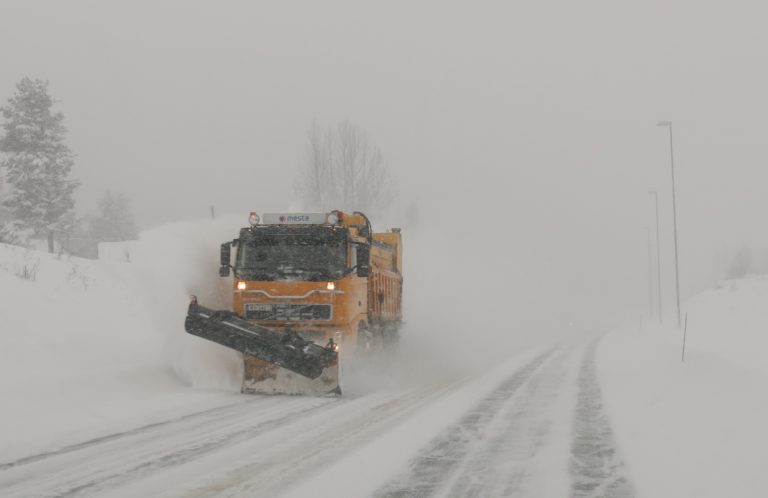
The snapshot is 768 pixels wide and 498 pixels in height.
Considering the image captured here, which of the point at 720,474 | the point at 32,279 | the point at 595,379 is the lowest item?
the point at 595,379

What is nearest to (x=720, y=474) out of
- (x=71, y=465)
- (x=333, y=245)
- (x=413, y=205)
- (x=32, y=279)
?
(x=71, y=465)

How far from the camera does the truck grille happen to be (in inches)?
507

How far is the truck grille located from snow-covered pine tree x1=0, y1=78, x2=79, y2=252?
37234mm

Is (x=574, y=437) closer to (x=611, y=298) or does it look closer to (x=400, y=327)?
(x=400, y=327)

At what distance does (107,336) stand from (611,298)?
13002 centimetres

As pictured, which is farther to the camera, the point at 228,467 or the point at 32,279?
the point at 32,279

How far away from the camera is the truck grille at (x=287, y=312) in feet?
42.3

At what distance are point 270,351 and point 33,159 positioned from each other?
132 feet

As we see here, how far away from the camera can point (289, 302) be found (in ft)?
42.6

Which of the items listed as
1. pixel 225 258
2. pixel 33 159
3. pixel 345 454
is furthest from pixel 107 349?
pixel 33 159

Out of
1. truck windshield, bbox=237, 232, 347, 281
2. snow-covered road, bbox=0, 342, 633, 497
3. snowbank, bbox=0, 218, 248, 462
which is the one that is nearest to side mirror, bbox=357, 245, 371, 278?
truck windshield, bbox=237, 232, 347, 281

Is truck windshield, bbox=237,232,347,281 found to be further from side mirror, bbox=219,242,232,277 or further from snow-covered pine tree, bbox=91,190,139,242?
snow-covered pine tree, bbox=91,190,139,242

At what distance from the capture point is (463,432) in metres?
8.98

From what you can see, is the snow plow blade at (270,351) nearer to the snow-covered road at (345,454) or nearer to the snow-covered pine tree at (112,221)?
the snow-covered road at (345,454)
